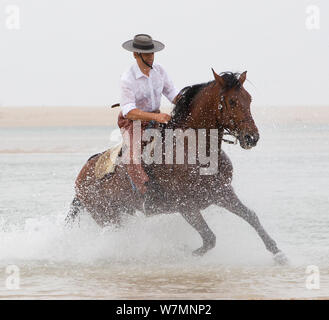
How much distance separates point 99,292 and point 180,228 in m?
1.85

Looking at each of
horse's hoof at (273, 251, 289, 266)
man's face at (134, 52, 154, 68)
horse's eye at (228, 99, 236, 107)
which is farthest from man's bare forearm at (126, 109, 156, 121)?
horse's hoof at (273, 251, 289, 266)

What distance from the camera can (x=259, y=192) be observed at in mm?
8898

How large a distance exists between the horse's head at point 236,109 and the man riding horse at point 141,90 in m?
0.67

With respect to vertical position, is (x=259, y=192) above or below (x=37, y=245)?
above

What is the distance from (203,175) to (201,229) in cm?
60

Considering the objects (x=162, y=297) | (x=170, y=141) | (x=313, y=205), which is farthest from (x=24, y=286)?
(x=313, y=205)

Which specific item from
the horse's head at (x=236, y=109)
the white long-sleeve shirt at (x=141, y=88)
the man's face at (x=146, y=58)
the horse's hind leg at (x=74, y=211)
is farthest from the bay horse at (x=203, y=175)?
the horse's hind leg at (x=74, y=211)

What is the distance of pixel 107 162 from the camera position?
26.9 feet

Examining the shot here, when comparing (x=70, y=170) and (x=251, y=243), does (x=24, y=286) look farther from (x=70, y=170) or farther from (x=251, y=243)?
(x=70, y=170)

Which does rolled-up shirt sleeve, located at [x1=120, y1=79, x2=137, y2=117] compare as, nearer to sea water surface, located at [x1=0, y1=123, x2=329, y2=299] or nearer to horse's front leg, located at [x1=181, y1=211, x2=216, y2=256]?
horse's front leg, located at [x1=181, y1=211, x2=216, y2=256]

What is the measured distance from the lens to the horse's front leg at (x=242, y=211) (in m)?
7.68

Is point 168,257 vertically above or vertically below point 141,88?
below

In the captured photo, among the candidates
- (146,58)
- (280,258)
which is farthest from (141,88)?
(280,258)

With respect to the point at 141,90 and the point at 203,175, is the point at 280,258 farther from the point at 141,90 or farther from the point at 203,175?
the point at 141,90
